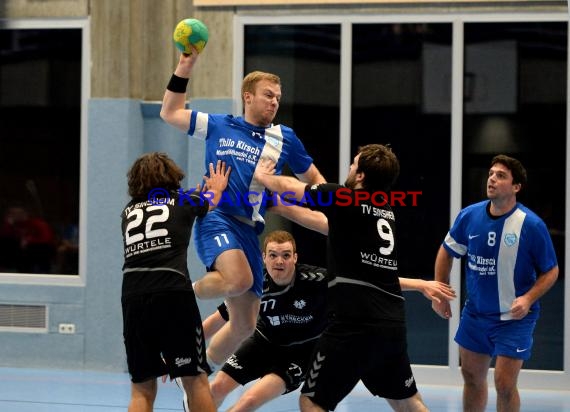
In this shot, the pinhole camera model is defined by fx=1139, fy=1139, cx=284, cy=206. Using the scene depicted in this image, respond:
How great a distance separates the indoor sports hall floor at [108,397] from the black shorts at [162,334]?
298 centimetres

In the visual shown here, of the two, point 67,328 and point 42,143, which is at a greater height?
point 42,143

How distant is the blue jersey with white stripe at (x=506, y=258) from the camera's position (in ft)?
26.6

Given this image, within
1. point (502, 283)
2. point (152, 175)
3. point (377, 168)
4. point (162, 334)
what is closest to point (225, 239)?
point (152, 175)

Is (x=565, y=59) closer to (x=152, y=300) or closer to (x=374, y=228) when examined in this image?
(x=374, y=228)

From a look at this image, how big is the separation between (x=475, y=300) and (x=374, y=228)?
70.7 inches

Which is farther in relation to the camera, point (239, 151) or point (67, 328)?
point (67, 328)

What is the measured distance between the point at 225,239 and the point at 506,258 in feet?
6.80

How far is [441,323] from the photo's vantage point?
1160 centimetres

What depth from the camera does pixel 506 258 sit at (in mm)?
8172

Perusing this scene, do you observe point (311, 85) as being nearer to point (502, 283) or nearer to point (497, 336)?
point (502, 283)

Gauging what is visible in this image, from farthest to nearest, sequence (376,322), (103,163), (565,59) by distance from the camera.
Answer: (103,163), (565,59), (376,322)

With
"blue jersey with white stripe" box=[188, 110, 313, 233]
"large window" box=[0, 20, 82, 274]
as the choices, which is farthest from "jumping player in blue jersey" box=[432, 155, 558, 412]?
"large window" box=[0, 20, 82, 274]

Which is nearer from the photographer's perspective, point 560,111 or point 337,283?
point 337,283

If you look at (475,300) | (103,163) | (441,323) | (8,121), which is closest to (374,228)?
(475,300)
